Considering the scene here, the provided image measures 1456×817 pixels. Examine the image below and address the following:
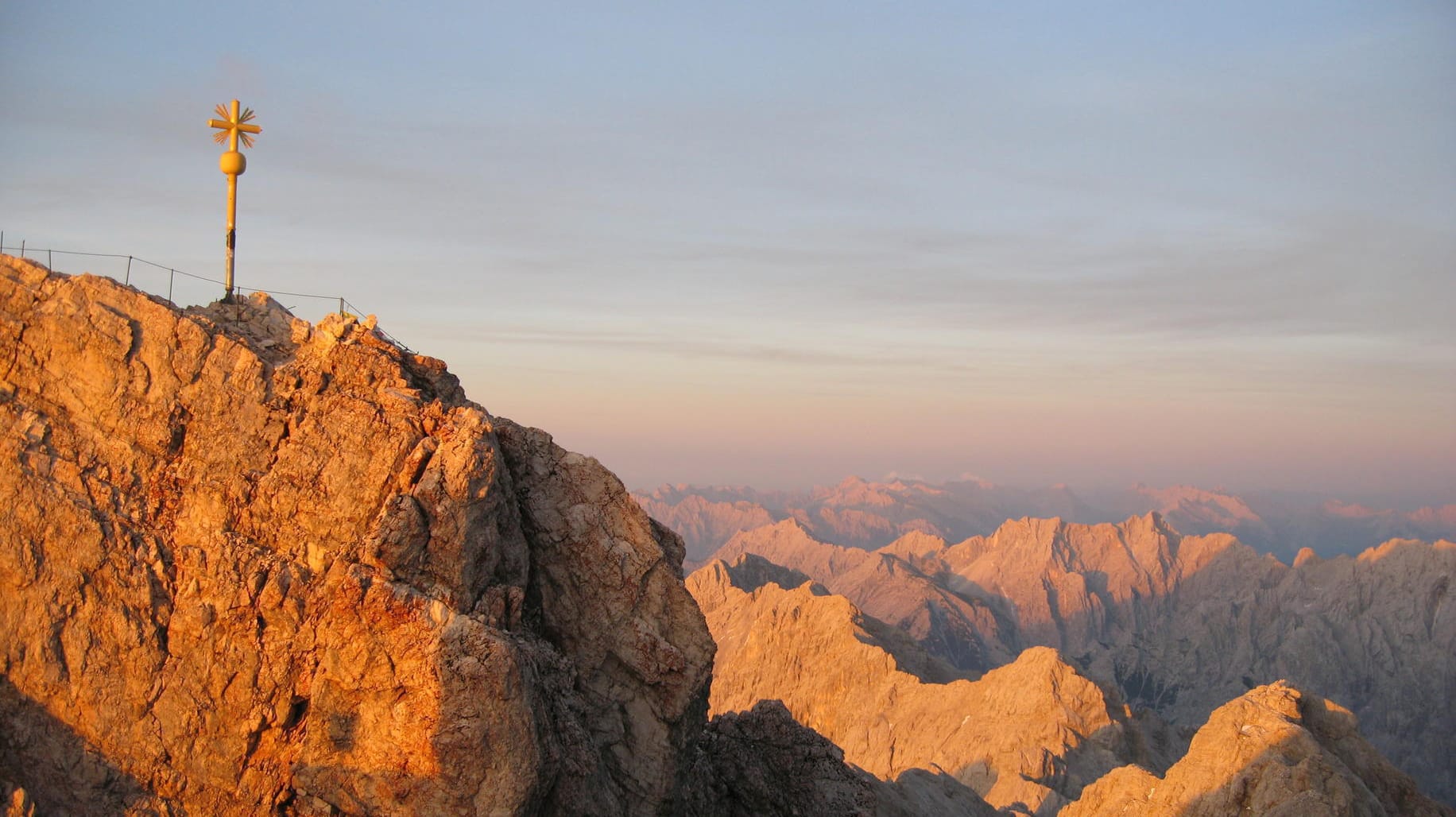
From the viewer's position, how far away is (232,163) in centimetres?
2220

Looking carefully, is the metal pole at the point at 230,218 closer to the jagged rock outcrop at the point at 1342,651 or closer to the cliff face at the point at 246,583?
the cliff face at the point at 246,583

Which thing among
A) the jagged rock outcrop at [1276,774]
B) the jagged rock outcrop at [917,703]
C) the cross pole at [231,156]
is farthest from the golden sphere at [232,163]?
the jagged rock outcrop at [917,703]

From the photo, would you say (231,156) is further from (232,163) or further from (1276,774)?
(1276,774)

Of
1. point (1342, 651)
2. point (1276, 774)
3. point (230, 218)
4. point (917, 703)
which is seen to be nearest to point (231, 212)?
point (230, 218)

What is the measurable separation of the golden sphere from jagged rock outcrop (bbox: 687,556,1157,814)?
49465mm

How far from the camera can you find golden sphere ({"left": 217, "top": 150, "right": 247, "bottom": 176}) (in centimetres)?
2217

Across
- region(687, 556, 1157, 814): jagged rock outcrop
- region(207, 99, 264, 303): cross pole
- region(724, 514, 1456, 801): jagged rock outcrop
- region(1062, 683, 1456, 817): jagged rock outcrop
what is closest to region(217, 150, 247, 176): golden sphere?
region(207, 99, 264, 303): cross pole

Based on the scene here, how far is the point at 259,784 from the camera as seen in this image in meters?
18.5

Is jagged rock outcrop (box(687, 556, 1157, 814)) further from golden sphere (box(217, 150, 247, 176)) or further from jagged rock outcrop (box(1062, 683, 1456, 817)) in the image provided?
golden sphere (box(217, 150, 247, 176))

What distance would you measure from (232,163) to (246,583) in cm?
894

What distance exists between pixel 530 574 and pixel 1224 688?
6511 inches

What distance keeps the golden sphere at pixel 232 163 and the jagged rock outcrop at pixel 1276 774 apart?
37.5 m

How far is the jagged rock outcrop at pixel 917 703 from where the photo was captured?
77000 mm

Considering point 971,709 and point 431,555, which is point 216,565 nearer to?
point 431,555
